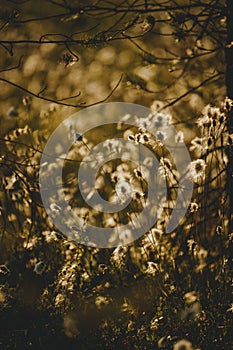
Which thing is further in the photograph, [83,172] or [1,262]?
[83,172]

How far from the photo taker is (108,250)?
3014 millimetres

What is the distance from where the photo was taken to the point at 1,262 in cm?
336

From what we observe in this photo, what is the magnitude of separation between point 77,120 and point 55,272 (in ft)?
4.41

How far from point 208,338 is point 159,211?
110 centimetres

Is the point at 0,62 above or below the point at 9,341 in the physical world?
above

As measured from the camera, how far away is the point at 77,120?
12.5 ft

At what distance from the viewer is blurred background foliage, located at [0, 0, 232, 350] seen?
2.34 meters

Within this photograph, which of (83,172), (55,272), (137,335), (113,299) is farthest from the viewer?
(83,172)

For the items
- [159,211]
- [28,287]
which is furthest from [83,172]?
[28,287]

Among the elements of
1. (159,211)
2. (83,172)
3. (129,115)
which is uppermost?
(129,115)

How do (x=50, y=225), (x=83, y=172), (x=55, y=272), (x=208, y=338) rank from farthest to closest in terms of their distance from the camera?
(x=83, y=172), (x=50, y=225), (x=55, y=272), (x=208, y=338)

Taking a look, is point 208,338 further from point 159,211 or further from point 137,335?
point 159,211

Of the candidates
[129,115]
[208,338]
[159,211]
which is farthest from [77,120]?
[208,338]

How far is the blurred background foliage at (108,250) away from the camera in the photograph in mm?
2345
